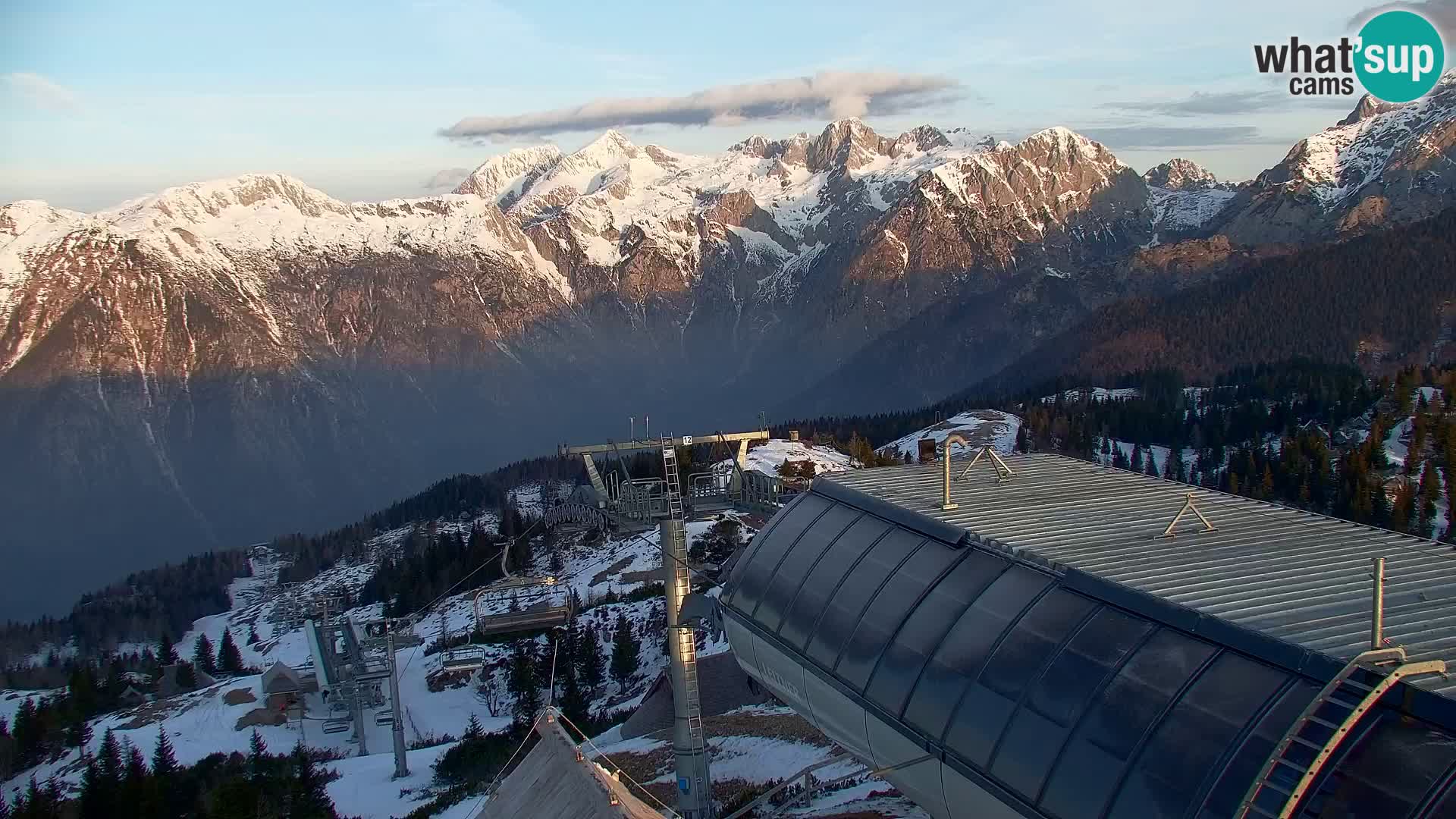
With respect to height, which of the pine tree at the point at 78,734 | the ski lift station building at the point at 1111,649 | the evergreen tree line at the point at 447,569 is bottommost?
the evergreen tree line at the point at 447,569

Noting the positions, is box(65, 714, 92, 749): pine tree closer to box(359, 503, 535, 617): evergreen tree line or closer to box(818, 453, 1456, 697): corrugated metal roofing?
box(359, 503, 535, 617): evergreen tree line

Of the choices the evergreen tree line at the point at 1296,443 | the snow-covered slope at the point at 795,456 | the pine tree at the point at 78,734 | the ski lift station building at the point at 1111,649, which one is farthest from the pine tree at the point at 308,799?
the snow-covered slope at the point at 795,456

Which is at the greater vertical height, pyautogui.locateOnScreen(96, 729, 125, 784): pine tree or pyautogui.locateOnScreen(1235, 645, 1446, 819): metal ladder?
pyautogui.locateOnScreen(1235, 645, 1446, 819): metal ladder

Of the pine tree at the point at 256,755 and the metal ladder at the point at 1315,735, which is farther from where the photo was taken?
the pine tree at the point at 256,755

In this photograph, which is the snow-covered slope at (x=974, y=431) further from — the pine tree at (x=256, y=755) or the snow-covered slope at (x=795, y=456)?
the pine tree at (x=256, y=755)

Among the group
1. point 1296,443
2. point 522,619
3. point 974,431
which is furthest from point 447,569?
point 1296,443

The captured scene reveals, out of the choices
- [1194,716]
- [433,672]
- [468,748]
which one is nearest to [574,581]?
[433,672]

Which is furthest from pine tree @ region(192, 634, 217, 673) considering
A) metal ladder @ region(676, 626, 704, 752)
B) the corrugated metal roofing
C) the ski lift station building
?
the corrugated metal roofing

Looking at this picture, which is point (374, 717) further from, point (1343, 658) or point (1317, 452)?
point (1317, 452)
